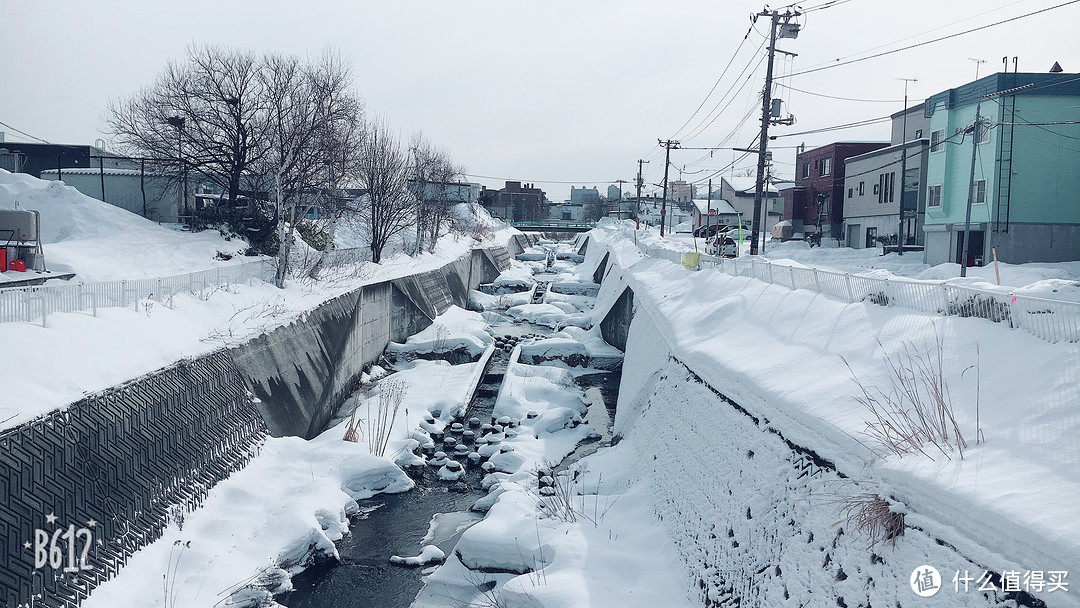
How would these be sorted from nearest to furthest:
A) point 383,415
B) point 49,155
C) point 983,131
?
point 383,415 < point 983,131 < point 49,155

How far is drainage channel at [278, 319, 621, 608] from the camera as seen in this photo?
10242 millimetres

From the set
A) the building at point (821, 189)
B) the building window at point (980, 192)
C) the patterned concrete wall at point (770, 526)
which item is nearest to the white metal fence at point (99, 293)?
the patterned concrete wall at point (770, 526)

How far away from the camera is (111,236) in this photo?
24.2 m

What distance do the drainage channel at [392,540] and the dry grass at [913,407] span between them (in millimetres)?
7426

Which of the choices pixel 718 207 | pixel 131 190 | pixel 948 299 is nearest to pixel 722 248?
pixel 948 299

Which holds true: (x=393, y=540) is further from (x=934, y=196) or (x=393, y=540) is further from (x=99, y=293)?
(x=934, y=196)

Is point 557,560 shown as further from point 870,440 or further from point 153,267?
point 153,267

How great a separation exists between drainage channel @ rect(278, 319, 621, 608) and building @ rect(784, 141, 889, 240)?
37577 millimetres

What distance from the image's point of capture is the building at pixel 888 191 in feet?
125

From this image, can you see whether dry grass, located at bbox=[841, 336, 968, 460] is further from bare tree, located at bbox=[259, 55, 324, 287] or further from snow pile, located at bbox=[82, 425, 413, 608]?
bare tree, located at bbox=[259, 55, 324, 287]

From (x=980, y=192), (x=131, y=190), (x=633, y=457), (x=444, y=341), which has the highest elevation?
(x=980, y=192)

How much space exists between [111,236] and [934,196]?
36.9 meters

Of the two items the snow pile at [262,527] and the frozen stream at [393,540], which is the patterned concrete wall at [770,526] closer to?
the frozen stream at [393,540]

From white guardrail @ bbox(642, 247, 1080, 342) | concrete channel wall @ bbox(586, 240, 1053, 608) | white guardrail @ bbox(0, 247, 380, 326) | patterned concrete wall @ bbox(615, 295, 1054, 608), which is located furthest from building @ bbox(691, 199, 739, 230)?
patterned concrete wall @ bbox(615, 295, 1054, 608)
